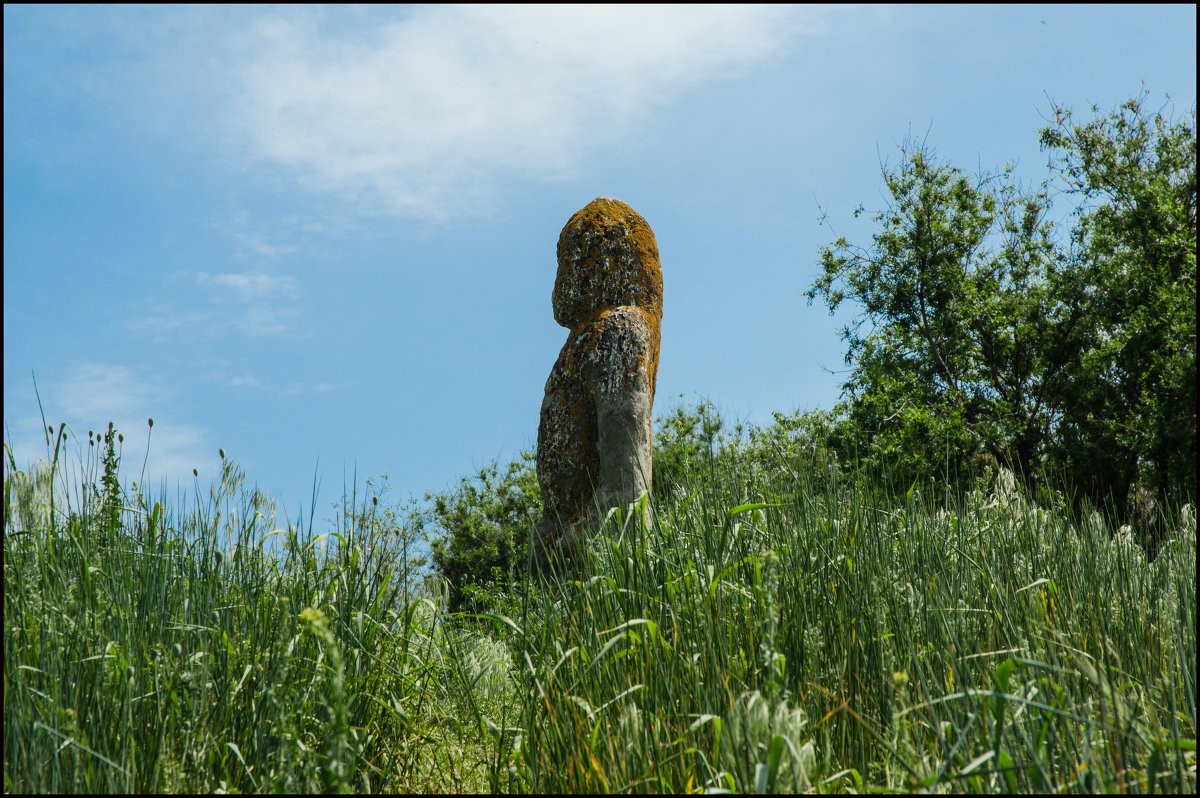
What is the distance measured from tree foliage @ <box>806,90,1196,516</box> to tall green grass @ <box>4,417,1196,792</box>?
31.3ft

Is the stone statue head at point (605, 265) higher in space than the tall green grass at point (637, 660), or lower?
higher

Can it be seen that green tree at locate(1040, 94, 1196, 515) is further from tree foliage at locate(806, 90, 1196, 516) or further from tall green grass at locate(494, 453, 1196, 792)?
tall green grass at locate(494, 453, 1196, 792)

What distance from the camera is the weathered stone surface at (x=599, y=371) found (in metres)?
5.69

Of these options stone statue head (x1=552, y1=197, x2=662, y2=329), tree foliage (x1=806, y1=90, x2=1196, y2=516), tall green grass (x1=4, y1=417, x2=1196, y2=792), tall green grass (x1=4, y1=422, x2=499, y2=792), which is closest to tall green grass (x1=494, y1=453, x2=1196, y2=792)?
tall green grass (x1=4, y1=417, x2=1196, y2=792)

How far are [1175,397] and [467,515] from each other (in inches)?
478

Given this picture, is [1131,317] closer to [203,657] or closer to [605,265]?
[605,265]

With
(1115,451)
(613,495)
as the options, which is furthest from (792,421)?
(613,495)

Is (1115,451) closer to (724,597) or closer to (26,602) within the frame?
(724,597)

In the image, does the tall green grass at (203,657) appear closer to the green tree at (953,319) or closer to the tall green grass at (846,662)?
the tall green grass at (846,662)

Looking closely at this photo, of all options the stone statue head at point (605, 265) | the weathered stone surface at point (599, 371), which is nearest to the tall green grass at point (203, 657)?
the weathered stone surface at point (599, 371)

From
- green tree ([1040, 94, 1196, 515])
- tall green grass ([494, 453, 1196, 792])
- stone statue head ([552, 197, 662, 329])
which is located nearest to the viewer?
tall green grass ([494, 453, 1196, 792])

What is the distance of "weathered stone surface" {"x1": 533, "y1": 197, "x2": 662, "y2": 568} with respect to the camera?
569 cm

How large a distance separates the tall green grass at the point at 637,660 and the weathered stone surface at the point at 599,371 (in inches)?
39.8

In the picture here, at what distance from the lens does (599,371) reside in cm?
578
